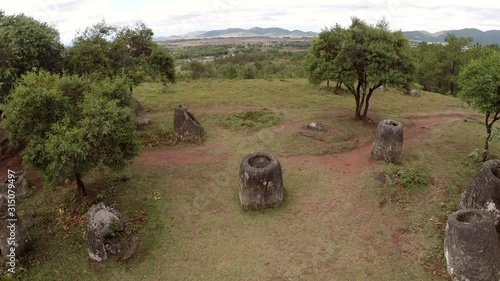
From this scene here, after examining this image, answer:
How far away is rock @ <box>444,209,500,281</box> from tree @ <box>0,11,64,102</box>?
2207 centimetres

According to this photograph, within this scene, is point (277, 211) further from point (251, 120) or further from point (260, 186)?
point (251, 120)

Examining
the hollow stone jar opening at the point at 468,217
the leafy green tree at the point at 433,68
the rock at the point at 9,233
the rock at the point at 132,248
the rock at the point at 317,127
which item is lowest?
the rock at the point at 132,248

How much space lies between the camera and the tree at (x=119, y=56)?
78.8 ft

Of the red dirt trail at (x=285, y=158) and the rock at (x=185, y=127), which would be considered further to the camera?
the rock at (x=185, y=127)

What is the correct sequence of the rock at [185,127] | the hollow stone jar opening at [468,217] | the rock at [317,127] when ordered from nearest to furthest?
the hollow stone jar opening at [468,217], the rock at [185,127], the rock at [317,127]

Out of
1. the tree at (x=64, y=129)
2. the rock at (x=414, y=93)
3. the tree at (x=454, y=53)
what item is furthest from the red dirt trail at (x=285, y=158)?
the tree at (x=454, y=53)

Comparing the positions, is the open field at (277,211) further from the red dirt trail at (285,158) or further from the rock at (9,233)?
the rock at (9,233)

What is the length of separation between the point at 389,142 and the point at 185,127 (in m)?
12.7

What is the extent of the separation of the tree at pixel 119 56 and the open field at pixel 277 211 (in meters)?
4.46

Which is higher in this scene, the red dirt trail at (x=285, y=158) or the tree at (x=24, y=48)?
the tree at (x=24, y=48)

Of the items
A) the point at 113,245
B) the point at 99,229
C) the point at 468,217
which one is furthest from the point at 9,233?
the point at 468,217

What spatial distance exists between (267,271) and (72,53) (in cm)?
1989

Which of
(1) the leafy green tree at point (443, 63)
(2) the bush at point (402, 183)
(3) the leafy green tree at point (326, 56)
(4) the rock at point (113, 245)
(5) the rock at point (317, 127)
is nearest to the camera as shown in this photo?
(4) the rock at point (113, 245)

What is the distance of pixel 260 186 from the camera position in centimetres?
1620
